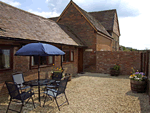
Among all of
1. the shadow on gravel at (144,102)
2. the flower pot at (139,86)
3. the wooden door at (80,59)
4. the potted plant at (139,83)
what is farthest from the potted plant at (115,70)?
→ the shadow on gravel at (144,102)

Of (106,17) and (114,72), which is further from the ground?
(106,17)

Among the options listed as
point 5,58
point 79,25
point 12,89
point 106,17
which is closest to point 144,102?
point 12,89

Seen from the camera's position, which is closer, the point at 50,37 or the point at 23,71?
the point at 23,71

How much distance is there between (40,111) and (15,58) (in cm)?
343

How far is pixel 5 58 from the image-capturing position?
645 cm

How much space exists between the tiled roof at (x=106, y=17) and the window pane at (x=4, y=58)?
58.6ft

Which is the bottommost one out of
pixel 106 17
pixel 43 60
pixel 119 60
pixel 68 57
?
pixel 119 60

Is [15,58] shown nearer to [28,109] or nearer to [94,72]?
[28,109]

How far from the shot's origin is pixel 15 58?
6.88 meters

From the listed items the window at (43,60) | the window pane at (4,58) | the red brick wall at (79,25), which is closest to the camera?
the window pane at (4,58)

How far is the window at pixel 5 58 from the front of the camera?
20.7 feet

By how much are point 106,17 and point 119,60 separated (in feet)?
39.1

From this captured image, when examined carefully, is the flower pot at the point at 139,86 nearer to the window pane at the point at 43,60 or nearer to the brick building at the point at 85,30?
the window pane at the point at 43,60

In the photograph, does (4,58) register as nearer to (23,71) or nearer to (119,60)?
(23,71)
